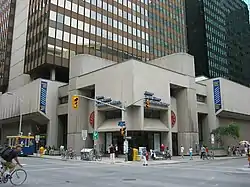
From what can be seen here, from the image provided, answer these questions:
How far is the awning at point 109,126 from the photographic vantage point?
38.8 metres

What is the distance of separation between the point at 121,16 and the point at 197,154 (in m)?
40.8

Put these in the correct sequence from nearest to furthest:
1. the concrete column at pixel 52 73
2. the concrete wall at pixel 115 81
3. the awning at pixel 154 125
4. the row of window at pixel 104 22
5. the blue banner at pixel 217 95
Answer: the concrete wall at pixel 115 81 < the awning at pixel 154 125 < the blue banner at pixel 217 95 < the concrete column at pixel 52 73 < the row of window at pixel 104 22

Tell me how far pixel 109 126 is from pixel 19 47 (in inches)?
1540

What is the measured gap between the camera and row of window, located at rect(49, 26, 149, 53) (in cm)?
5659

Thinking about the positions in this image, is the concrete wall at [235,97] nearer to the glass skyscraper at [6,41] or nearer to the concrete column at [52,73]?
the concrete column at [52,73]

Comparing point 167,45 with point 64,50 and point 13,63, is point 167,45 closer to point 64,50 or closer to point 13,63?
point 64,50

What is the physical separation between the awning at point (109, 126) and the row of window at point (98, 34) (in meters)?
24.1

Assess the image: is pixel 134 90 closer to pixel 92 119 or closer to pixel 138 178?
pixel 92 119

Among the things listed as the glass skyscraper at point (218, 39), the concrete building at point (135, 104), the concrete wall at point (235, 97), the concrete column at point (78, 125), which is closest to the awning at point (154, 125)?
the concrete building at point (135, 104)

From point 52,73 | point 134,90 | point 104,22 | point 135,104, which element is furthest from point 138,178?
point 104,22

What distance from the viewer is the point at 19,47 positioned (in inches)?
2655

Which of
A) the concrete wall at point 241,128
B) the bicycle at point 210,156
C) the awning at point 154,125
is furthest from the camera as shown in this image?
the concrete wall at point 241,128

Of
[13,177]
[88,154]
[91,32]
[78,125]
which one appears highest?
[91,32]

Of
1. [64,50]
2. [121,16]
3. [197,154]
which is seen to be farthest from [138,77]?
[121,16]
